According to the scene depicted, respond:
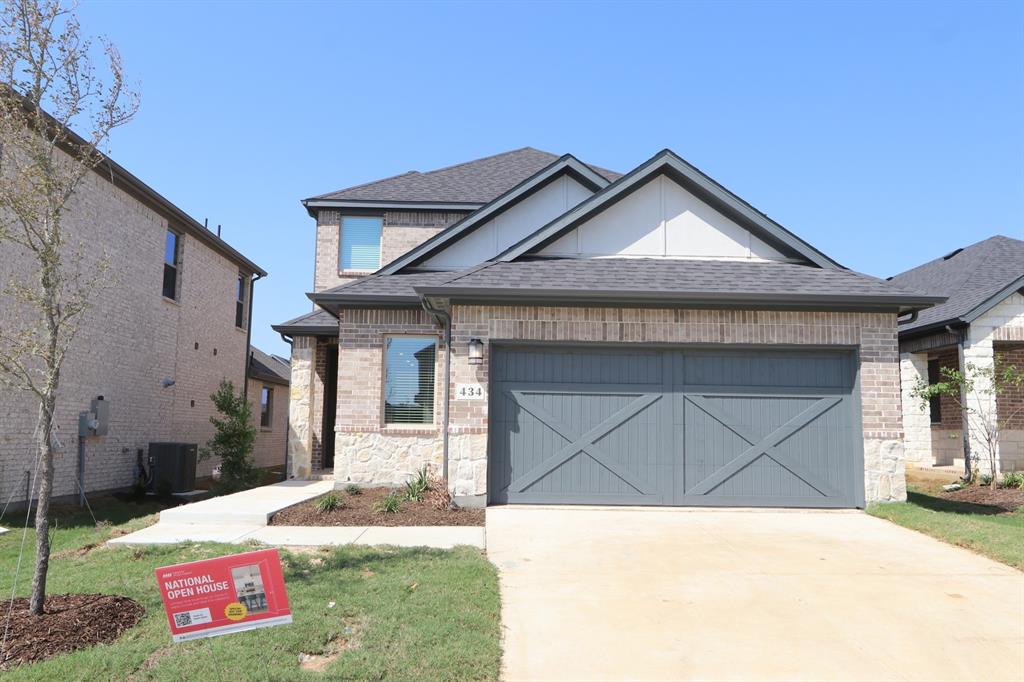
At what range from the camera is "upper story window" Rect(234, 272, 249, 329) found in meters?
21.9

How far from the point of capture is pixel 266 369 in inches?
938

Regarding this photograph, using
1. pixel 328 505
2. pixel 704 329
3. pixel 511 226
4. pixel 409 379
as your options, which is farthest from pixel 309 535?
pixel 511 226

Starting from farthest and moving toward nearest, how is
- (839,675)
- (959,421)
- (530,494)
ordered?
(959,421) < (530,494) < (839,675)

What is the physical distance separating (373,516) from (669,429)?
4.43 metres

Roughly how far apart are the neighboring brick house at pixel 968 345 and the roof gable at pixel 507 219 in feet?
22.5

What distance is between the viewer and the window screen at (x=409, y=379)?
12266 millimetres

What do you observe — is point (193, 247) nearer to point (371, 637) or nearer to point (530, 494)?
point (530, 494)

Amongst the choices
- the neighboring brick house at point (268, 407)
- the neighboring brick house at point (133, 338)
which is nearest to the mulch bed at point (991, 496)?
the neighboring brick house at point (133, 338)

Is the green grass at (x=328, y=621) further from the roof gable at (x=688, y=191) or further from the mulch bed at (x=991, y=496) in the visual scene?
the mulch bed at (x=991, y=496)

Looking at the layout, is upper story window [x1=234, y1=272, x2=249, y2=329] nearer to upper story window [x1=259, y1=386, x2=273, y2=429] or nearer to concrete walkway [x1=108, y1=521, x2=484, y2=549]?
upper story window [x1=259, y1=386, x2=273, y2=429]

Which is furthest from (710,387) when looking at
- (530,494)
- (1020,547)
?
(1020,547)

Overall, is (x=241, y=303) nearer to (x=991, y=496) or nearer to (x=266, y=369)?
(x=266, y=369)

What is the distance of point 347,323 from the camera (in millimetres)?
12227

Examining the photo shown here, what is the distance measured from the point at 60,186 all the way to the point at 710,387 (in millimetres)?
8388
